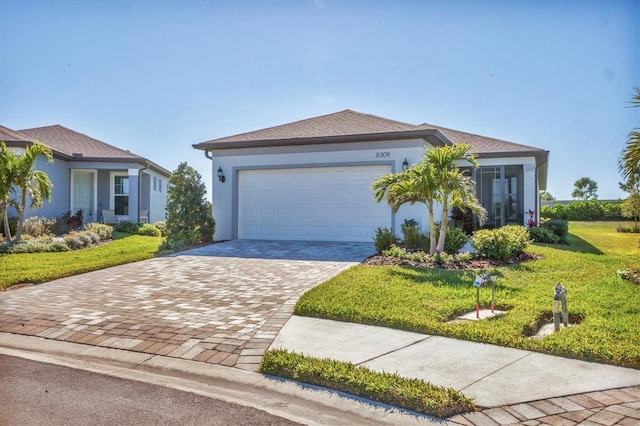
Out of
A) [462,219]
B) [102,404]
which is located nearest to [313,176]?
[462,219]

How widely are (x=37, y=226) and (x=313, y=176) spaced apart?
393 inches

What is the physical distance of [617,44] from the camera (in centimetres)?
659

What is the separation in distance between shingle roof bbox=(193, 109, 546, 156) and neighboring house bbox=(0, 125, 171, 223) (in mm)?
7033

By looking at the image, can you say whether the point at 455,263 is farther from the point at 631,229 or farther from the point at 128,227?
the point at 631,229

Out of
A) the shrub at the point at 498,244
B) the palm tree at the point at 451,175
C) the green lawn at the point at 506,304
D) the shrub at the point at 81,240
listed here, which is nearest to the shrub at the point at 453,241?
the shrub at the point at 498,244

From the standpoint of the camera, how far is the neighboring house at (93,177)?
725 inches

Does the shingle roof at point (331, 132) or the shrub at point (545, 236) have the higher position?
the shingle roof at point (331, 132)

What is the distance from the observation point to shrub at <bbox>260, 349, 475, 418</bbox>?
3.04 meters

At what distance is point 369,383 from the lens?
335 cm

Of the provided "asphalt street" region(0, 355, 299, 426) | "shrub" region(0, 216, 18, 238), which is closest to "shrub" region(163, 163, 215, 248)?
"shrub" region(0, 216, 18, 238)

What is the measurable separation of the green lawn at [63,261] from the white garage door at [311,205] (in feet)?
11.7

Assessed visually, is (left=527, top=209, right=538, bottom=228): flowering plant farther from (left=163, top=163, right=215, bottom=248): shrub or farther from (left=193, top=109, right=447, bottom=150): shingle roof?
(left=163, top=163, right=215, bottom=248): shrub

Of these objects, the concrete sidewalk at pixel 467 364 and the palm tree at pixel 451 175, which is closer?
the concrete sidewalk at pixel 467 364

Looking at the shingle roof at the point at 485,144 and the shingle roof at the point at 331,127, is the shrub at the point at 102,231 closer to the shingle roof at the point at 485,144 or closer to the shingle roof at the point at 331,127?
the shingle roof at the point at 331,127
